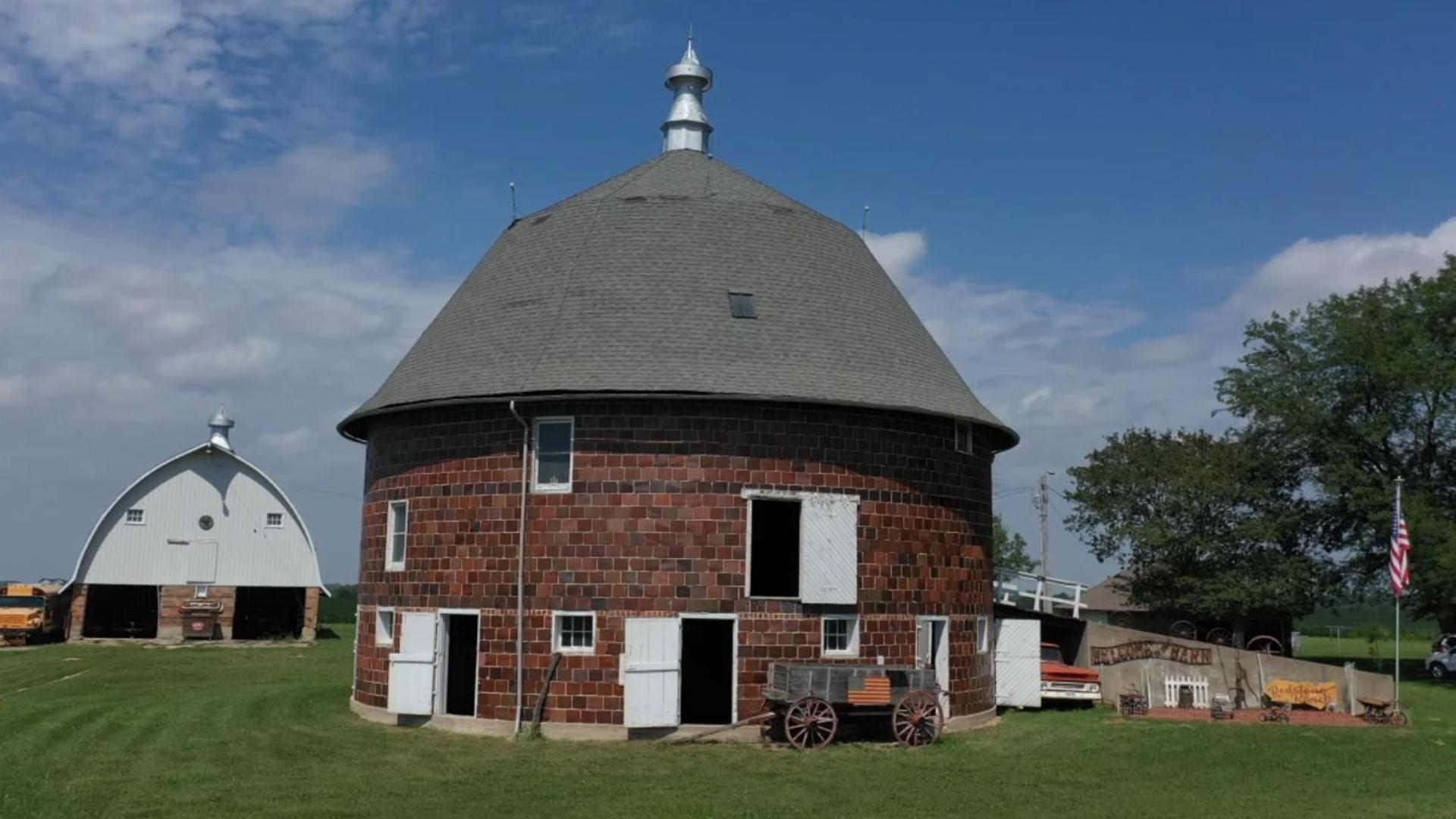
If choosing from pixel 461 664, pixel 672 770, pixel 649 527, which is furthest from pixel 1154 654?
pixel 461 664

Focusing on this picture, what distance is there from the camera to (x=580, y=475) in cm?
2127

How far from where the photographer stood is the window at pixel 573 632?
21.0m

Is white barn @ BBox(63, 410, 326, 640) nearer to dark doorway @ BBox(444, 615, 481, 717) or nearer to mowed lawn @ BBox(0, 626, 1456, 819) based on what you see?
mowed lawn @ BBox(0, 626, 1456, 819)

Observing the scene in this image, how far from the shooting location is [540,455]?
21.7m

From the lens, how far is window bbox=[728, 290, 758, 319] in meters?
23.1

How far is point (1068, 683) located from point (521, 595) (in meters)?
11.7

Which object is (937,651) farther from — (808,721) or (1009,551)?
(1009,551)

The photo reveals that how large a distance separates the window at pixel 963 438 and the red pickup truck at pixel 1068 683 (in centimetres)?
529

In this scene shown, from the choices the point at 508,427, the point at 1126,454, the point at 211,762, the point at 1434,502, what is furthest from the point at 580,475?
the point at 1434,502

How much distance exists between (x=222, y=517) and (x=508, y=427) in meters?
28.4

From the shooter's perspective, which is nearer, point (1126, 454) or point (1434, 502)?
point (1434, 502)


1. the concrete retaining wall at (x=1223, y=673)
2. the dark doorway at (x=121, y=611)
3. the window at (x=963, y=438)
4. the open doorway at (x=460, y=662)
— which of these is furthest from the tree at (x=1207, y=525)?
the dark doorway at (x=121, y=611)

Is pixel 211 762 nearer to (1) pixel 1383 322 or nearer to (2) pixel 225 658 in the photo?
(2) pixel 225 658

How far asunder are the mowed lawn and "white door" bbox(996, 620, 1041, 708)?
597 millimetres
